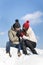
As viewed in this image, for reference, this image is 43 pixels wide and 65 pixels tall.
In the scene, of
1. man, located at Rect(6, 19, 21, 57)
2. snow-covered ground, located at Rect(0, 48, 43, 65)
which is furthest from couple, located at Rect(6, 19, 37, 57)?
snow-covered ground, located at Rect(0, 48, 43, 65)

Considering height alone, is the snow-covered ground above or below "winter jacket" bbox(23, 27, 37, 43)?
below

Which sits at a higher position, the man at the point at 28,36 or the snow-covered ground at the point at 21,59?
the man at the point at 28,36

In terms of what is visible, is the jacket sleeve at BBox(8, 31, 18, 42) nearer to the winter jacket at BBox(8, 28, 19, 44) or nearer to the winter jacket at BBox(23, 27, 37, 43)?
the winter jacket at BBox(8, 28, 19, 44)

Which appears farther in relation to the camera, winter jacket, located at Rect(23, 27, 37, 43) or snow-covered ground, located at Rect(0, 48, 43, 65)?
winter jacket, located at Rect(23, 27, 37, 43)

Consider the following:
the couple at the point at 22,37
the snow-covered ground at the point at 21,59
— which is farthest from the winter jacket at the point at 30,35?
the snow-covered ground at the point at 21,59

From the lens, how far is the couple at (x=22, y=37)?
13.3 meters

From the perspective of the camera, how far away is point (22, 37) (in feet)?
43.8

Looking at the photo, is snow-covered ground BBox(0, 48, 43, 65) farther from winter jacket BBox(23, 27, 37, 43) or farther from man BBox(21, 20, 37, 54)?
winter jacket BBox(23, 27, 37, 43)

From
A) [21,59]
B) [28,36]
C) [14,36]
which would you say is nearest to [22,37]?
[28,36]

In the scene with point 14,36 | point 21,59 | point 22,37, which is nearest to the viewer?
point 21,59

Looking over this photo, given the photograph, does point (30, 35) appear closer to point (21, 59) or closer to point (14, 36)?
point (14, 36)

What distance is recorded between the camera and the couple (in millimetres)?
13328

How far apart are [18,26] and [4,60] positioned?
1.69 meters

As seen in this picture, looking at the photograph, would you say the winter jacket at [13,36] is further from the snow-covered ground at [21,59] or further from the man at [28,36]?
the snow-covered ground at [21,59]
